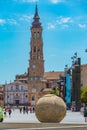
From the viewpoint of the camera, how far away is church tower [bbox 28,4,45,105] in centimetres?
18175

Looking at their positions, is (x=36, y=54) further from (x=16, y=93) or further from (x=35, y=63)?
(x=16, y=93)

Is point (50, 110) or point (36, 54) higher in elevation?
point (36, 54)

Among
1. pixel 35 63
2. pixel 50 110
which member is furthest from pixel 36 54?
pixel 50 110

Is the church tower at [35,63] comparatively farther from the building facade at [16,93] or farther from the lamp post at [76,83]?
the lamp post at [76,83]

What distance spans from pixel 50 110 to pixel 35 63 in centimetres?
15025

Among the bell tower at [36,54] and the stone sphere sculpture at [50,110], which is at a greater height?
the bell tower at [36,54]

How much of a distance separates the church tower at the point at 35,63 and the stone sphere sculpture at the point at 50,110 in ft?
489

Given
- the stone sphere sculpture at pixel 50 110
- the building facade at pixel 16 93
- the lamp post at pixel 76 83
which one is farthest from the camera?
the building facade at pixel 16 93

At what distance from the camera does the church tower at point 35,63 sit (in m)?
182

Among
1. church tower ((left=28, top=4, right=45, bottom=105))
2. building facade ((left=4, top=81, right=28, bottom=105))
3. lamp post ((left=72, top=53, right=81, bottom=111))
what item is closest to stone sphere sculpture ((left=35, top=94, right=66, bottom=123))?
lamp post ((left=72, top=53, right=81, bottom=111))

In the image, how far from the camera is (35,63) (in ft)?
595

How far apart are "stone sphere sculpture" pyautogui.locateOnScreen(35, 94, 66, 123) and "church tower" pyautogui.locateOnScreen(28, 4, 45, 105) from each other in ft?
489

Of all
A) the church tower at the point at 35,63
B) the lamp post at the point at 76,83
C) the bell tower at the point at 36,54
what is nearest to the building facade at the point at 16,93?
the church tower at the point at 35,63

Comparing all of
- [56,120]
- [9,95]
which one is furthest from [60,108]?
[9,95]
